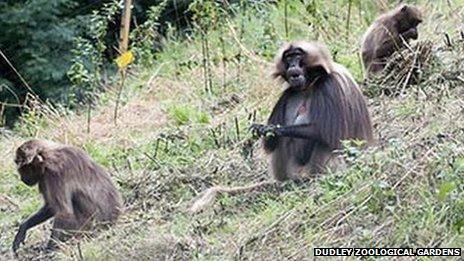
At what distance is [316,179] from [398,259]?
2.08 m

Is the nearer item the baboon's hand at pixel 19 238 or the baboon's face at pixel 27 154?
the baboon's hand at pixel 19 238

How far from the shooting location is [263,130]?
29.7 feet

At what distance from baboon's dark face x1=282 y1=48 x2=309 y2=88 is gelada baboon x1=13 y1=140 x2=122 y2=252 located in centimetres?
169

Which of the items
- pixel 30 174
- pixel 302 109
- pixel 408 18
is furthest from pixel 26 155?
pixel 408 18

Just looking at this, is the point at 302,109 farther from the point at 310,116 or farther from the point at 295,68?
the point at 295,68

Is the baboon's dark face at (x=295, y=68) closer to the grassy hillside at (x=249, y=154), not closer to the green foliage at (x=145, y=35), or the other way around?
the grassy hillside at (x=249, y=154)

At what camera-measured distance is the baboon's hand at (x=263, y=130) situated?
899cm

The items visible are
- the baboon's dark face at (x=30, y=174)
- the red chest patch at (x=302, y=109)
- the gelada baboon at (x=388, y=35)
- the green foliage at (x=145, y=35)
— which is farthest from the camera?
the green foliage at (x=145, y=35)

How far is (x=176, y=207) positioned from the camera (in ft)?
29.7

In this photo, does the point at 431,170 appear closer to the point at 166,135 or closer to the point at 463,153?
the point at 463,153

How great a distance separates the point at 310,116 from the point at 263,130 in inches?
15.1

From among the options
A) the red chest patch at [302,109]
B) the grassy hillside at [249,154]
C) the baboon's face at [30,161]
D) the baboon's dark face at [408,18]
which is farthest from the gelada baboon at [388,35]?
the baboon's face at [30,161]

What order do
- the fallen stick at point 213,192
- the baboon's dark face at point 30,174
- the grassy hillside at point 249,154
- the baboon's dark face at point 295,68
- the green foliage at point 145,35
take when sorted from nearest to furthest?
the grassy hillside at point 249,154
the fallen stick at point 213,192
the baboon's dark face at point 295,68
the baboon's dark face at point 30,174
the green foliage at point 145,35

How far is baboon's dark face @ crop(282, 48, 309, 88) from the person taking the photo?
8.93m
